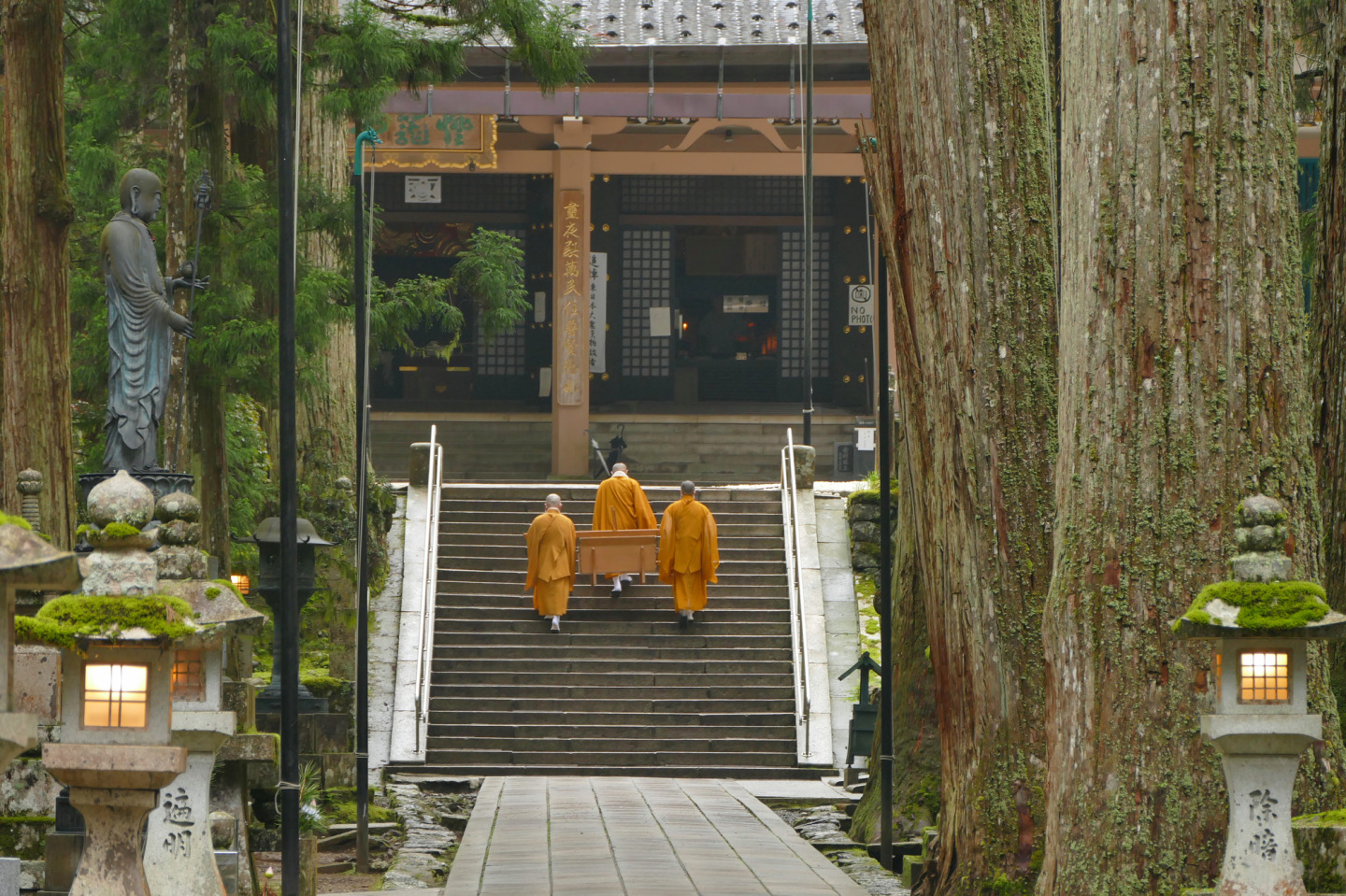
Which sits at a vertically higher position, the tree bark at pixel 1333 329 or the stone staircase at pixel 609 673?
the tree bark at pixel 1333 329

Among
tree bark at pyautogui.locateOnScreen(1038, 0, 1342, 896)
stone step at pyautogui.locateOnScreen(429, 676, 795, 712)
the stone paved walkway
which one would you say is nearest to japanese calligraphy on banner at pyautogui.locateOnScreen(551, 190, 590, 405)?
stone step at pyautogui.locateOnScreen(429, 676, 795, 712)

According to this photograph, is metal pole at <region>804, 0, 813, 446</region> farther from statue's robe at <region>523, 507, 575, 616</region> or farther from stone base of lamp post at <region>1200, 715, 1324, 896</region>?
stone base of lamp post at <region>1200, 715, 1324, 896</region>

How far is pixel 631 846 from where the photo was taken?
9906 mm

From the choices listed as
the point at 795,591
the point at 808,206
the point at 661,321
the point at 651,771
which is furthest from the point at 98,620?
the point at 661,321

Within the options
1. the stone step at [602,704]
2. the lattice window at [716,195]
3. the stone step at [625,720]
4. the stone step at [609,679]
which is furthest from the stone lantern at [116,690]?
the lattice window at [716,195]

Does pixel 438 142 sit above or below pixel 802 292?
above

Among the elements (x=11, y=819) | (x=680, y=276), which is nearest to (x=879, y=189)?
(x=11, y=819)

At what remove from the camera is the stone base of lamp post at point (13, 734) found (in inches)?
180

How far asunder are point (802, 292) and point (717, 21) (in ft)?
16.2

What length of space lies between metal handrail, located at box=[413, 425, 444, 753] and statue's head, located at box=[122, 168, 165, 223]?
5.83 metres

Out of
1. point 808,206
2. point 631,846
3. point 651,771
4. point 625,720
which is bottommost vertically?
point 651,771

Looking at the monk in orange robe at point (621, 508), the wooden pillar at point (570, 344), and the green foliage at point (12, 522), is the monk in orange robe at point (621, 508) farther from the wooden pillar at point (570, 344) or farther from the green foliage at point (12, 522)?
the green foliage at point (12, 522)

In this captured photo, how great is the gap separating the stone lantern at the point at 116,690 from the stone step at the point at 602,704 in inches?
435

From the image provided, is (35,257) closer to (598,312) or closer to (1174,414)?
(1174,414)
